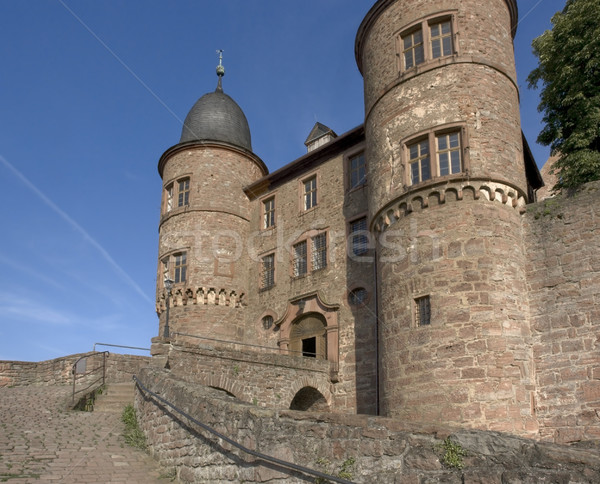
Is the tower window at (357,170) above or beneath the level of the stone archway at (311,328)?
above

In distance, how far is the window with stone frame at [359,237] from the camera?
20273 mm

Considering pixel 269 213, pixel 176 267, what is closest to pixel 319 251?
pixel 269 213

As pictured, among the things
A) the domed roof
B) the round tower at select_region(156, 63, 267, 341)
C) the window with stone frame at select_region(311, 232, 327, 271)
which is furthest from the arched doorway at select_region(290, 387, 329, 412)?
the domed roof

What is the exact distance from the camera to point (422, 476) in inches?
210

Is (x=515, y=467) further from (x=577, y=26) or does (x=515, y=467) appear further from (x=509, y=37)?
(x=577, y=26)

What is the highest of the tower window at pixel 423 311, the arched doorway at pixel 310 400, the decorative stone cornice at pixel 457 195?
the decorative stone cornice at pixel 457 195

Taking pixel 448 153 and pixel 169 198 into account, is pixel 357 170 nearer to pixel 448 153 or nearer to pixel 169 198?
pixel 448 153

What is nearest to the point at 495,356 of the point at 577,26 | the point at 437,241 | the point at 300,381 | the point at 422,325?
the point at 422,325

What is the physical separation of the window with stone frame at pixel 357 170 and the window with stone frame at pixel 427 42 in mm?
4750

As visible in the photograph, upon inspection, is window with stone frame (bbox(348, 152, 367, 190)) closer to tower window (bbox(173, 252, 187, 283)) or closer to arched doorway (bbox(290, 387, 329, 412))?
arched doorway (bbox(290, 387, 329, 412))

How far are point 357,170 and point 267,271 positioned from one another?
19.3ft

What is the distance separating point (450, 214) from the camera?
14.8 metres

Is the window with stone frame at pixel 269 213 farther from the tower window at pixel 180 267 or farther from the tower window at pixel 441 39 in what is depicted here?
the tower window at pixel 441 39

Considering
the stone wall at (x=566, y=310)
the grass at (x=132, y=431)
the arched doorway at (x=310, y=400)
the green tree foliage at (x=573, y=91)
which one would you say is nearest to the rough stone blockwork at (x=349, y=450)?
the grass at (x=132, y=431)
